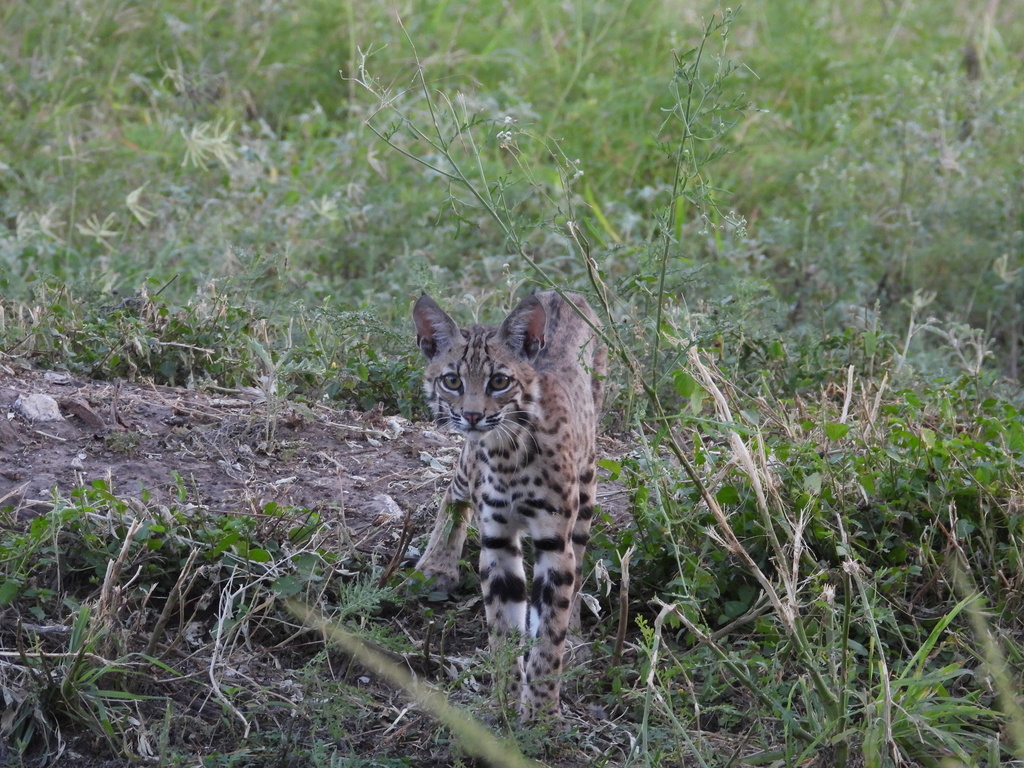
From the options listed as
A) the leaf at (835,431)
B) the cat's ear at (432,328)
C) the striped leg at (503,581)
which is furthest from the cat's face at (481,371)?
the leaf at (835,431)

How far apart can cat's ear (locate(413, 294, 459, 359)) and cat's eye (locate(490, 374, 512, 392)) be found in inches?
8.8

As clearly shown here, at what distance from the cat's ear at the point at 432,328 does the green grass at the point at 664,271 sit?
0.34 m

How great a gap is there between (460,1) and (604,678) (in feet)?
26.2

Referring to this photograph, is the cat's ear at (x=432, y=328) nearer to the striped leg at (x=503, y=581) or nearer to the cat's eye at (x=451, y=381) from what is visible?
the cat's eye at (x=451, y=381)

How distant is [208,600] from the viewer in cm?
441

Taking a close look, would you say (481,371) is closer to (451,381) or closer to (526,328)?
(451,381)

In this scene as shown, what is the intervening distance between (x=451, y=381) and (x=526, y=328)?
320 millimetres

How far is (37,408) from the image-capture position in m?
5.34

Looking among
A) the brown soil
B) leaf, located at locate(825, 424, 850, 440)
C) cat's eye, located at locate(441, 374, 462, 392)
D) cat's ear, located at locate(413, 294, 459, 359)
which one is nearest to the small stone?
the brown soil

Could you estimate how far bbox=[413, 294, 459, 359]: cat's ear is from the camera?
4.73 m

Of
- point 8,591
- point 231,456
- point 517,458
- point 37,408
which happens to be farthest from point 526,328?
point 37,408

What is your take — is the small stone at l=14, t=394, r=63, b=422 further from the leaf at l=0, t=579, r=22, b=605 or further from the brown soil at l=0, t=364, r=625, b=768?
the leaf at l=0, t=579, r=22, b=605

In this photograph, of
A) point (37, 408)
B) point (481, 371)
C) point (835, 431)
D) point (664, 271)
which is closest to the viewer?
point (664, 271)

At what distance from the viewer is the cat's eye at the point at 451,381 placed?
182 inches
